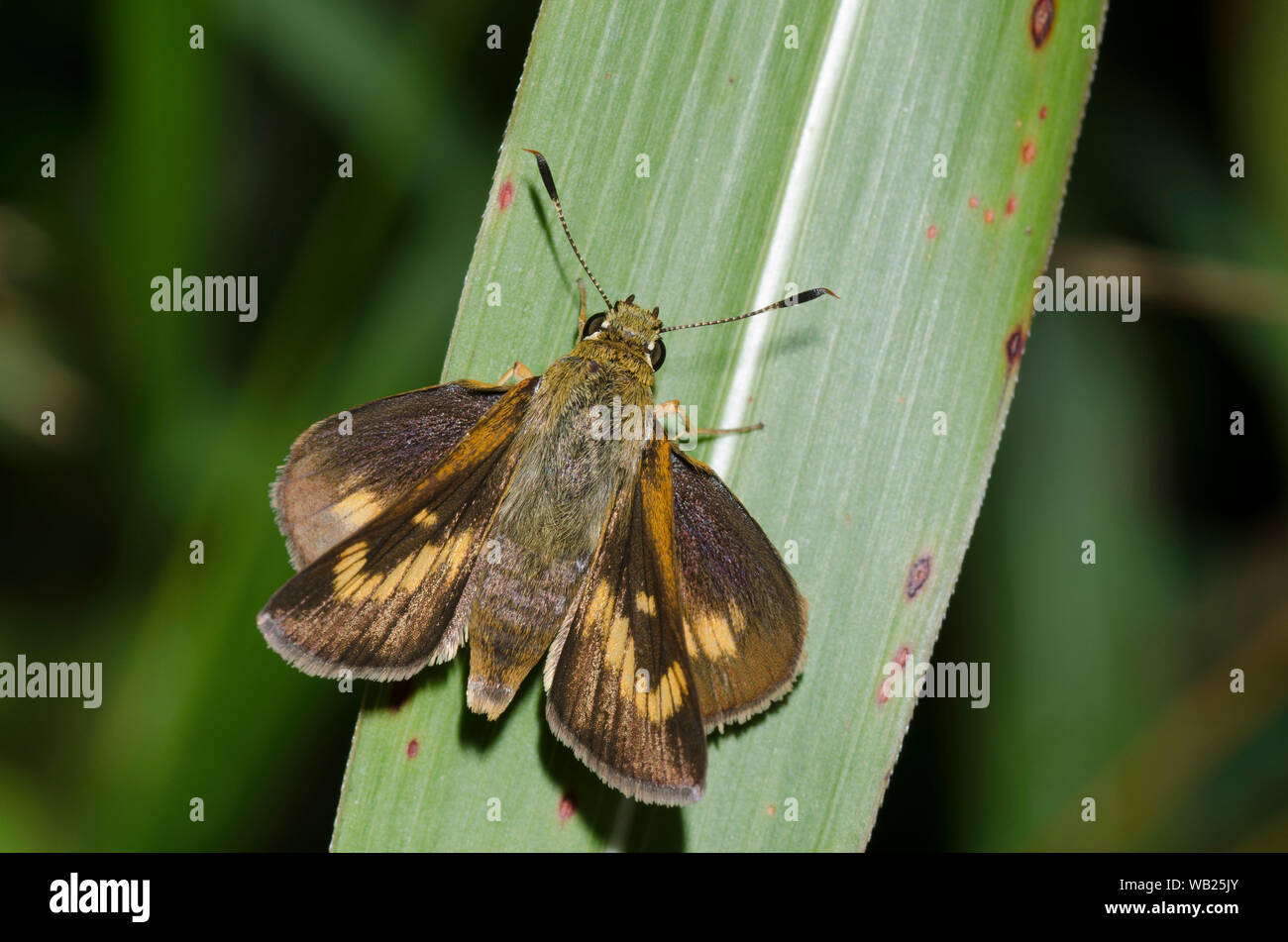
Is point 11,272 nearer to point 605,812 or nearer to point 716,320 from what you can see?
point 716,320

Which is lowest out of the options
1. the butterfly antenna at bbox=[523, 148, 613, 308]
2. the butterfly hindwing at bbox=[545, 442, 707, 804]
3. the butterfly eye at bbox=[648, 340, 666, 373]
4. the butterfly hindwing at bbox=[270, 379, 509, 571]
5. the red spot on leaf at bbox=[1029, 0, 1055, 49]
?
the butterfly hindwing at bbox=[545, 442, 707, 804]

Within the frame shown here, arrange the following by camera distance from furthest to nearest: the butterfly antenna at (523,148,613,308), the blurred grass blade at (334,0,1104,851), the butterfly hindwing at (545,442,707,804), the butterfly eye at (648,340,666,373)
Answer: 1. the butterfly eye at (648,340,666,373)
2. the blurred grass blade at (334,0,1104,851)
3. the butterfly antenna at (523,148,613,308)
4. the butterfly hindwing at (545,442,707,804)

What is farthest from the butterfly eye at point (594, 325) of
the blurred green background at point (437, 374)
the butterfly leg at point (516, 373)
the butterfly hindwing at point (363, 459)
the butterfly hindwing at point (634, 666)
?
the blurred green background at point (437, 374)

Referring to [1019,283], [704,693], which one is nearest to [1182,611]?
[1019,283]

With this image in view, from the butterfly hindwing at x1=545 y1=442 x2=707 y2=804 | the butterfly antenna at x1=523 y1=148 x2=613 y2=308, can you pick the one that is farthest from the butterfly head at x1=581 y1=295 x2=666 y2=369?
the butterfly hindwing at x1=545 y1=442 x2=707 y2=804

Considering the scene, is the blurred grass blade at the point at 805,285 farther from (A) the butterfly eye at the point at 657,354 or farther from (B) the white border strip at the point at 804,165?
(A) the butterfly eye at the point at 657,354

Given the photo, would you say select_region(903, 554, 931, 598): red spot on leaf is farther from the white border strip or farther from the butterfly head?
the butterfly head
